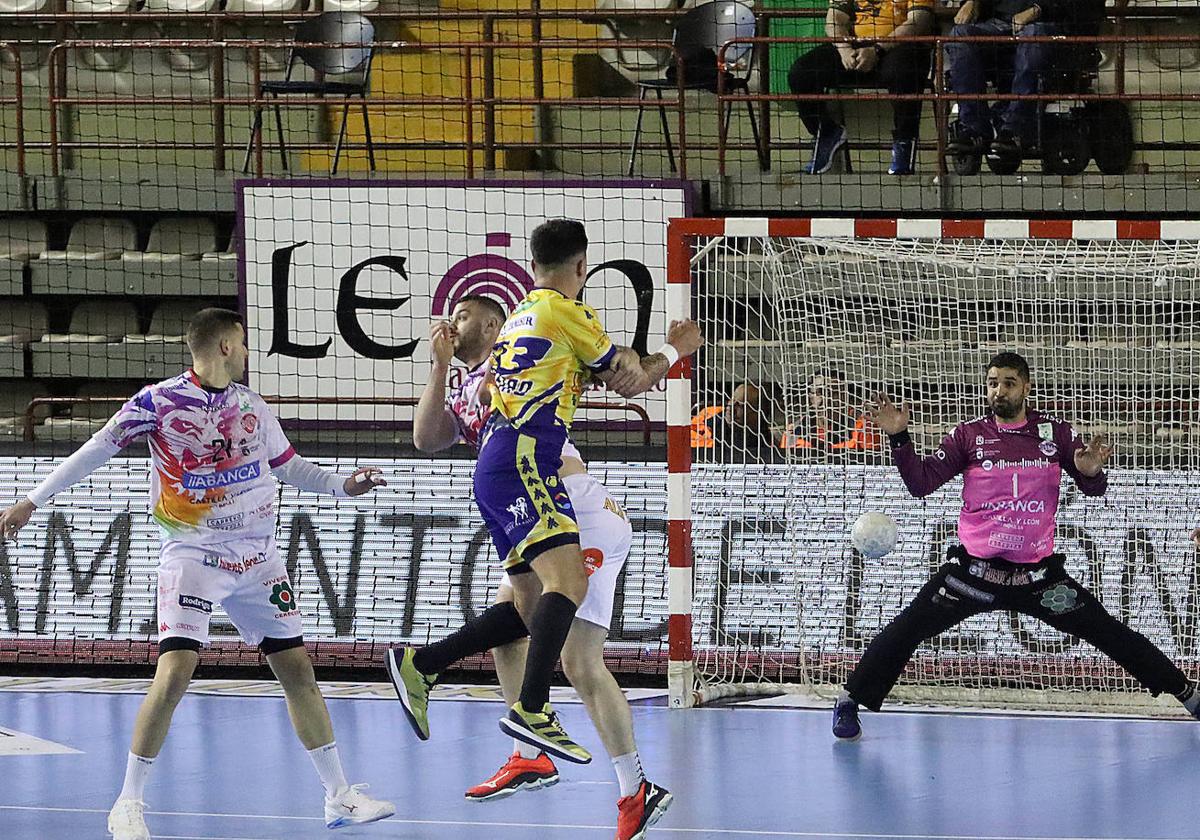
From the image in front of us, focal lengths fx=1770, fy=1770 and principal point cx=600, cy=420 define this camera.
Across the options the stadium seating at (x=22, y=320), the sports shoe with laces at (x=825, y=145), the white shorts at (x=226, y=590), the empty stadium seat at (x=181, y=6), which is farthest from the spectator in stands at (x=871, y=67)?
the white shorts at (x=226, y=590)

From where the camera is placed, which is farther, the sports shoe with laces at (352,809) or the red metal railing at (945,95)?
the red metal railing at (945,95)

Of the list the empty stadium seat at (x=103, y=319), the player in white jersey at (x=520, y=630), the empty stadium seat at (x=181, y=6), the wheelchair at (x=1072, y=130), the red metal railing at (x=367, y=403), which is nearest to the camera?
the player in white jersey at (x=520, y=630)

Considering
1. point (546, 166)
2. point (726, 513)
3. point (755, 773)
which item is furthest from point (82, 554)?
point (546, 166)

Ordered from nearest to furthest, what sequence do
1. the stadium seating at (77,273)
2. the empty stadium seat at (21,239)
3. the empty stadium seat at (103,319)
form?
the stadium seating at (77,273), the empty stadium seat at (21,239), the empty stadium seat at (103,319)

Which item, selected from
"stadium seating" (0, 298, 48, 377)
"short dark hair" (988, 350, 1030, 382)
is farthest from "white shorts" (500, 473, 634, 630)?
"stadium seating" (0, 298, 48, 377)

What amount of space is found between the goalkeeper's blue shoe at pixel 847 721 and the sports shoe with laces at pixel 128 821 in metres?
3.48

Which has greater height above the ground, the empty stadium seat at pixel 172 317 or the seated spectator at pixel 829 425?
the empty stadium seat at pixel 172 317

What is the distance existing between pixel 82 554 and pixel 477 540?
2391 mm

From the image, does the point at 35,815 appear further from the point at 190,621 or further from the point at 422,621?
the point at 422,621

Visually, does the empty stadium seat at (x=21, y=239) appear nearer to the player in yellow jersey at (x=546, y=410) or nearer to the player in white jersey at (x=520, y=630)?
the player in white jersey at (x=520, y=630)

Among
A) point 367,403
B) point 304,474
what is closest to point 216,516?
point 304,474

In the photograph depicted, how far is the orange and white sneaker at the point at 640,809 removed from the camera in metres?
6.06

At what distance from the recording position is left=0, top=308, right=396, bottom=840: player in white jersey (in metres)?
6.52

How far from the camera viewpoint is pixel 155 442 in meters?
6.62
